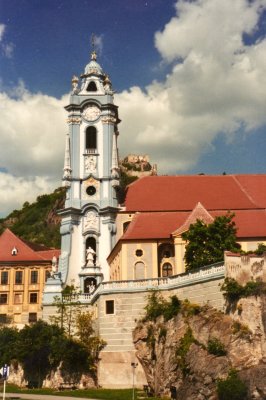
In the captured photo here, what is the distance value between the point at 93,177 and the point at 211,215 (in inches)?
656

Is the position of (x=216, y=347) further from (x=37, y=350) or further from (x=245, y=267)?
(x=37, y=350)

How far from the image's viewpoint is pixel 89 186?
73000 millimetres

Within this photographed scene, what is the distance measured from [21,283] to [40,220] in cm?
6867

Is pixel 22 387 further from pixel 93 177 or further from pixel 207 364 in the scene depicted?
pixel 93 177

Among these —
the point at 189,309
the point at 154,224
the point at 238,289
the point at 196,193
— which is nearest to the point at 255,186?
the point at 196,193

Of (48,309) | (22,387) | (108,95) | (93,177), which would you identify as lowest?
(22,387)

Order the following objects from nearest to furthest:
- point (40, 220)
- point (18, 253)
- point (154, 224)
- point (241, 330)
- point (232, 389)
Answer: point (232, 389), point (241, 330), point (154, 224), point (18, 253), point (40, 220)

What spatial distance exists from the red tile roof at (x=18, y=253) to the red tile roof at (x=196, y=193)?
18.5m

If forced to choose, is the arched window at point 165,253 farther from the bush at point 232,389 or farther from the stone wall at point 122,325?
the bush at point 232,389

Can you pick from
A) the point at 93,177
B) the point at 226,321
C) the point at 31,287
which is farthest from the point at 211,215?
the point at 31,287

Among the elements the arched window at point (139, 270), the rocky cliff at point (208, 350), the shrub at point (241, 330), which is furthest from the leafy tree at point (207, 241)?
the arched window at point (139, 270)

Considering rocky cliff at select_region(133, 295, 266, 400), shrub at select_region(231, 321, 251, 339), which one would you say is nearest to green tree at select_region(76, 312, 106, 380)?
rocky cliff at select_region(133, 295, 266, 400)

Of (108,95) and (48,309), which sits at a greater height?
(108,95)

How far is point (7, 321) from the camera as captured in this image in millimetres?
80438
